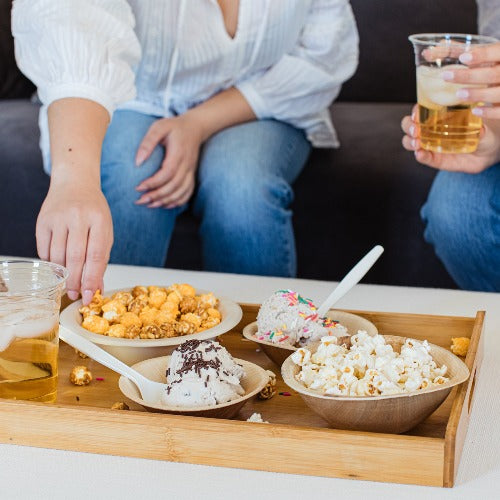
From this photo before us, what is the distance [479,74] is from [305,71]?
2.29ft

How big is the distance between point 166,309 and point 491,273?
0.82m

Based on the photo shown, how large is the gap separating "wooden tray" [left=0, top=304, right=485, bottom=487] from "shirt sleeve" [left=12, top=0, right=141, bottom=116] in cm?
66

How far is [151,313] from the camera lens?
105 centimetres

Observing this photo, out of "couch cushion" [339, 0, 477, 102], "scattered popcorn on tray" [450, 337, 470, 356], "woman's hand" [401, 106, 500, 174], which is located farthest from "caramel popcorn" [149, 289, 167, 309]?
"couch cushion" [339, 0, 477, 102]

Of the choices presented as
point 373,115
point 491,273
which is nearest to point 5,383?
point 491,273

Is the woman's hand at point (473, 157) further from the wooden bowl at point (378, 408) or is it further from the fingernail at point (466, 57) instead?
the wooden bowl at point (378, 408)

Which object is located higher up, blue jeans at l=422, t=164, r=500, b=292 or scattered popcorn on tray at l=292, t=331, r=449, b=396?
scattered popcorn on tray at l=292, t=331, r=449, b=396

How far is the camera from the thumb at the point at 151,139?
1732 mm

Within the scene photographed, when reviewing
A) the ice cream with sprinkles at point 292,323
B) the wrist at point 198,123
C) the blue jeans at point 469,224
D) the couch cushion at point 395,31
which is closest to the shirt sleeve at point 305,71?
the wrist at point 198,123

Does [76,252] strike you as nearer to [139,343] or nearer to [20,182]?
[139,343]

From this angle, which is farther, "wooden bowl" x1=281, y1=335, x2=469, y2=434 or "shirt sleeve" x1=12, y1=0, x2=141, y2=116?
"shirt sleeve" x1=12, y1=0, x2=141, y2=116

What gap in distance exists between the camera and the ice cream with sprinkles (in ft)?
3.25

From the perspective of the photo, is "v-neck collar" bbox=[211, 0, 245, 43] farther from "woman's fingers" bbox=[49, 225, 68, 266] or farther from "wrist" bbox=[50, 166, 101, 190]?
"woman's fingers" bbox=[49, 225, 68, 266]

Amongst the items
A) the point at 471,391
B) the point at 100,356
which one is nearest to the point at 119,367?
the point at 100,356
